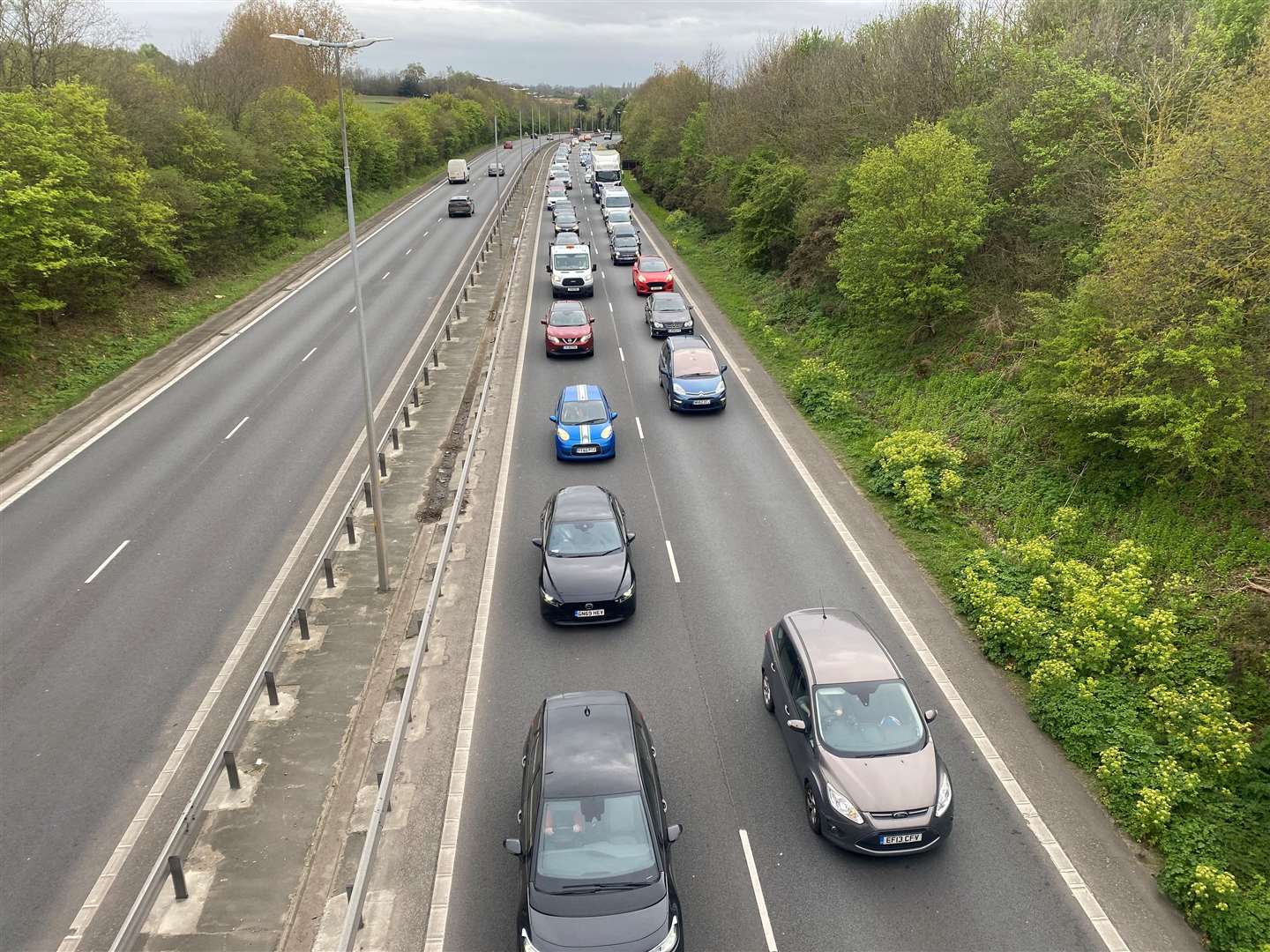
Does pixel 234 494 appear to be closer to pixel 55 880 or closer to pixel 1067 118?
pixel 55 880

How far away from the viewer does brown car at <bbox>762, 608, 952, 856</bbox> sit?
30.3 feet

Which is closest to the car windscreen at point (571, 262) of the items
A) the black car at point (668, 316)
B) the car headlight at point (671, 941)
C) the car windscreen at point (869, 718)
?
the black car at point (668, 316)

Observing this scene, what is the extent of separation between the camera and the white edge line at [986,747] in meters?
A: 8.90

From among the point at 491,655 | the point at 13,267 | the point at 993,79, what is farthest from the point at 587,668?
the point at 993,79

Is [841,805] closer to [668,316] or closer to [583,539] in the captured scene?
[583,539]

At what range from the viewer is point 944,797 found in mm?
9445

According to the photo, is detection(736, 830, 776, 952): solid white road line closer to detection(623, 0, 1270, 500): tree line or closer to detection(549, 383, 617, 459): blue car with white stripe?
detection(623, 0, 1270, 500): tree line

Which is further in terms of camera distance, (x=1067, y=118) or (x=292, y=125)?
(x=292, y=125)

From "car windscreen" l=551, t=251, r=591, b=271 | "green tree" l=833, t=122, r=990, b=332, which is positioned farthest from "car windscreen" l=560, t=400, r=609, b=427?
"car windscreen" l=551, t=251, r=591, b=271

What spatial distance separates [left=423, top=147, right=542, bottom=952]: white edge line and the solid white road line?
3291mm

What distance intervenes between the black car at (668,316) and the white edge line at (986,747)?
12.2 meters

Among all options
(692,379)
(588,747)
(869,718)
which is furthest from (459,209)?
(869,718)

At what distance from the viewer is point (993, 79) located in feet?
89.2

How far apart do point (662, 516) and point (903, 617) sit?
553 centimetres
